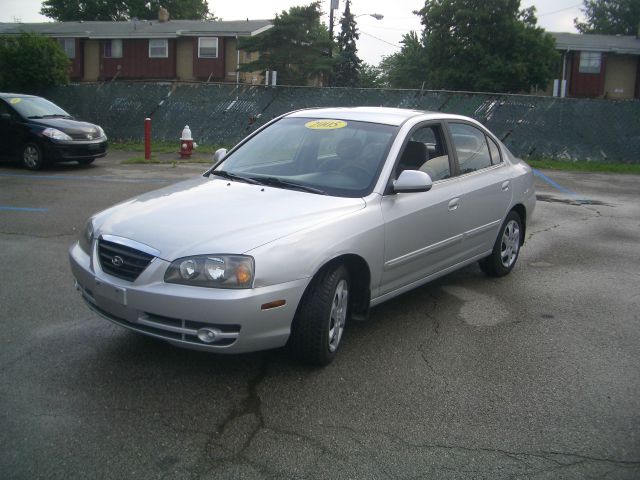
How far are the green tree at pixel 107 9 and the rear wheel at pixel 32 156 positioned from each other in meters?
52.9

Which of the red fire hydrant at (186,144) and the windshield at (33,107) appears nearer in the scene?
the windshield at (33,107)

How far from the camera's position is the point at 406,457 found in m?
3.33

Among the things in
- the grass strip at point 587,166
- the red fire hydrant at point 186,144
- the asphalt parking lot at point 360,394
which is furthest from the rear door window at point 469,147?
the grass strip at point 587,166

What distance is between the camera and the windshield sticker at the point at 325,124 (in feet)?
17.8

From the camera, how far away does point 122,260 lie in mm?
4004

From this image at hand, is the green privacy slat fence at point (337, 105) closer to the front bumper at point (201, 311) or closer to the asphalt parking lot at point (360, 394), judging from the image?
the asphalt parking lot at point (360, 394)

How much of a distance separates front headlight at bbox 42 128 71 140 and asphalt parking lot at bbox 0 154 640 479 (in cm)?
827

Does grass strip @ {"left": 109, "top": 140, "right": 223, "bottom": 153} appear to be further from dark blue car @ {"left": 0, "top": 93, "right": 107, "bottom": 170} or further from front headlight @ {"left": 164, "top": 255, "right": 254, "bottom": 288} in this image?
front headlight @ {"left": 164, "top": 255, "right": 254, "bottom": 288}

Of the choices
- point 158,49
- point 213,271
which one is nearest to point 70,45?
point 158,49

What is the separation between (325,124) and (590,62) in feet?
133

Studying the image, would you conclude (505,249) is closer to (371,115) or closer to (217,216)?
(371,115)

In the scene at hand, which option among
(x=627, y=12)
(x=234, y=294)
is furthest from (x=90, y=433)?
(x=627, y=12)

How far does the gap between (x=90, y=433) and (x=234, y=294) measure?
1.01m

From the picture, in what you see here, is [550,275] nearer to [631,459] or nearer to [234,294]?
[631,459]
